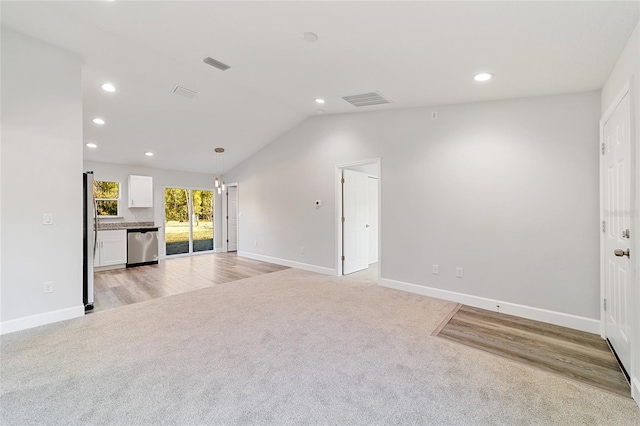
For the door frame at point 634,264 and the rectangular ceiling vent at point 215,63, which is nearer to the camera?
the door frame at point 634,264

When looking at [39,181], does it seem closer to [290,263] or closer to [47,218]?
Answer: [47,218]

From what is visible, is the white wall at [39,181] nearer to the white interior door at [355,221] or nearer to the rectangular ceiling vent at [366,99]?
the rectangular ceiling vent at [366,99]

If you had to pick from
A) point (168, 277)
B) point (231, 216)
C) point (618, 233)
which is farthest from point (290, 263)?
point (618, 233)

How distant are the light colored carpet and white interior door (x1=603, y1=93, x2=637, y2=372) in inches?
28.2

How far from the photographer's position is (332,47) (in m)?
2.59

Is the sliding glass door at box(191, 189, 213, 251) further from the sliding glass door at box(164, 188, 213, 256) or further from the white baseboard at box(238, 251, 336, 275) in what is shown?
the white baseboard at box(238, 251, 336, 275)

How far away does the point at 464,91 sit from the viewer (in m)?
3.29

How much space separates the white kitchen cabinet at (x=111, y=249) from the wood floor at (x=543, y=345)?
647 cm

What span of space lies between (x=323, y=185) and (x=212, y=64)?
282cm

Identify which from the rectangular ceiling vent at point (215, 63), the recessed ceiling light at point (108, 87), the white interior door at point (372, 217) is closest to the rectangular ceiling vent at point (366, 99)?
the rectangular ceiling vent at point (215, 63)

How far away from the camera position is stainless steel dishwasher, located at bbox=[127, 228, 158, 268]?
626 cm

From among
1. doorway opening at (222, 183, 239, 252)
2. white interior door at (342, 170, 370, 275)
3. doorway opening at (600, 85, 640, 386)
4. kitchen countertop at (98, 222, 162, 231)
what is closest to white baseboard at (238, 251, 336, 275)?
white interior door at (342, 170, 370, 275)

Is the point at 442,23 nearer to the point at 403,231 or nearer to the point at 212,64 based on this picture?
the point at 212,64

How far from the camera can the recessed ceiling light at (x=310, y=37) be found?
2.40 m
